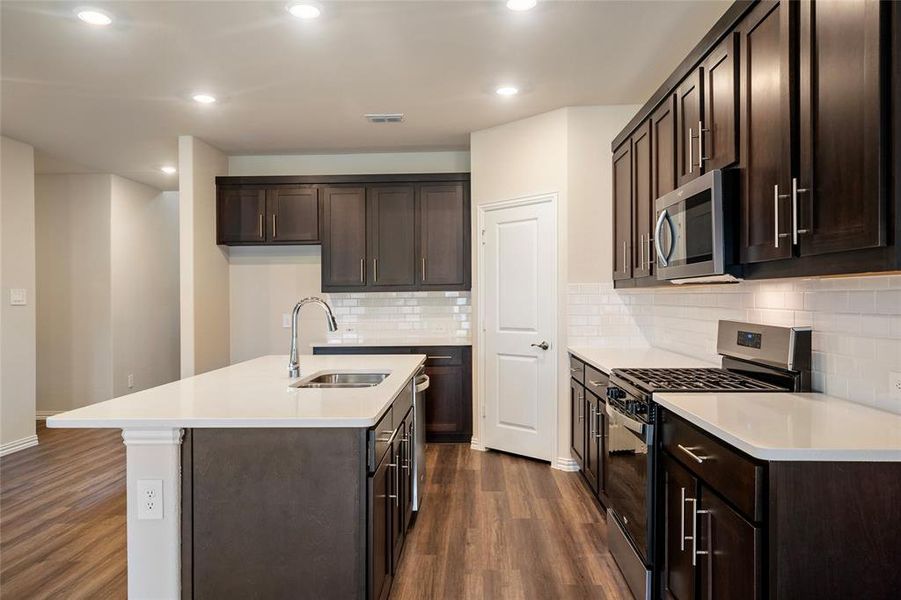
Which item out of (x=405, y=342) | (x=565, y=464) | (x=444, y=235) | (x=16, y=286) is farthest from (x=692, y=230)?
(x=16, y=286)

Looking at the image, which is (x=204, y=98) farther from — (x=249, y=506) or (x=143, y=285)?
(x=143, y=285)

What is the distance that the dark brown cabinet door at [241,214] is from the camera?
5.13 m

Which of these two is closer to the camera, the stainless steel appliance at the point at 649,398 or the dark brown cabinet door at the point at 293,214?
the stainless steel appliance at the point at 649,398

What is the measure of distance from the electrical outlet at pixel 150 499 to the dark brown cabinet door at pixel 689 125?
247 cm

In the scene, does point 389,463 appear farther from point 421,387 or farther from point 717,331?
point 717,331

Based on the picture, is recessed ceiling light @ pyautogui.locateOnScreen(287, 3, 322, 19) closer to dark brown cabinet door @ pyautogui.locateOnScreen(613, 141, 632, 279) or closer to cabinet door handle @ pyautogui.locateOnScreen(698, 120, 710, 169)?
cabinet door handle @ pyautogui.locateOnScreen(698, 120, 710, 169)

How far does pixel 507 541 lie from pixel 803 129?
231 centimetres

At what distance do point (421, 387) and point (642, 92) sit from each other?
255cm

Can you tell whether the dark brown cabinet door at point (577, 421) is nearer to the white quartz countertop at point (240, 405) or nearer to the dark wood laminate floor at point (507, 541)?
the dark wood laminate floor at point (507, 541)

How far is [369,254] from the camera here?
16.5 feet

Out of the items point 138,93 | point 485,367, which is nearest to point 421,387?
point 485,367

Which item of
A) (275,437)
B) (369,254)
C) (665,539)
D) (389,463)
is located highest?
(369,254)

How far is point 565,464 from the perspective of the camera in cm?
401

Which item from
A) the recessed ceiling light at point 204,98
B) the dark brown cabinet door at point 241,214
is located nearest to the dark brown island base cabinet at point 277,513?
the recessed ceiling light at point 204,98
